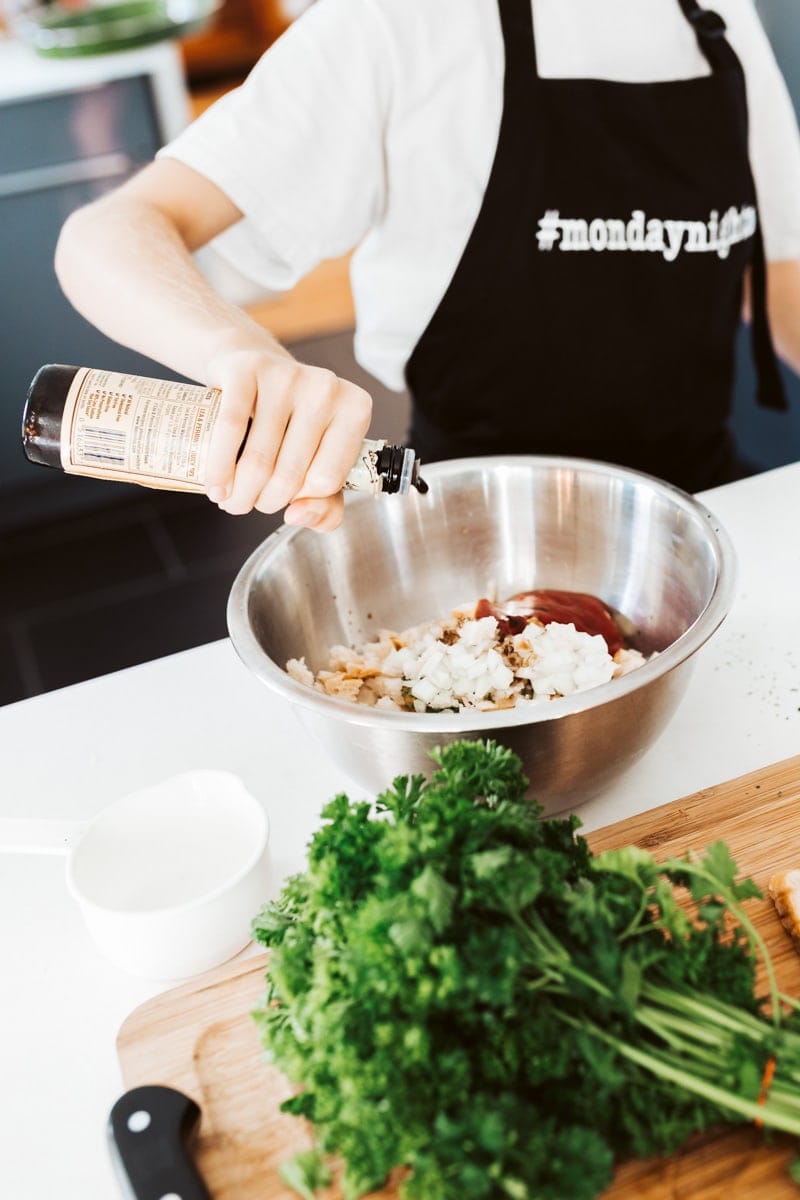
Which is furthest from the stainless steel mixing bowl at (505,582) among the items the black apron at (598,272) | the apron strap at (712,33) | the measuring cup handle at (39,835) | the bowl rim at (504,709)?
the apron strap at (712,33)

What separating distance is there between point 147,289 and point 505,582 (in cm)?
51

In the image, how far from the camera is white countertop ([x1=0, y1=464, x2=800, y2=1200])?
2.66 feet

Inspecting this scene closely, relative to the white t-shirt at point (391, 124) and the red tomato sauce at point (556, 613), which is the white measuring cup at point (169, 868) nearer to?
the red tomato sauce at point (556, 613)

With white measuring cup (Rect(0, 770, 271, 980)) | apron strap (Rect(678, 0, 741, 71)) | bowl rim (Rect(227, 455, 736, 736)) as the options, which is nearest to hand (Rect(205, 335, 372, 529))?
bowl rim (Rect(227, 455, 736, 736))

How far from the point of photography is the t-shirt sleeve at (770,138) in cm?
158

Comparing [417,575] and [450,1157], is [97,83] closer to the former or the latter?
[417,575]

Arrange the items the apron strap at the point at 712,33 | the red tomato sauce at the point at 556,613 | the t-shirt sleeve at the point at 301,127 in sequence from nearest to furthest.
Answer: the red tomato sauce at the point at 556,613
the t-shirt sleeve at the point at 301,127
the apron strap at the point at 712,33

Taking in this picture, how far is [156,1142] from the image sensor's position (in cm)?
71

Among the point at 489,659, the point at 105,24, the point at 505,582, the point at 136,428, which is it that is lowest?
the point at 505,582

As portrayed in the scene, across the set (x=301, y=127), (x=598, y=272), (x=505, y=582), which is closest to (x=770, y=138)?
(x=598, y=272)

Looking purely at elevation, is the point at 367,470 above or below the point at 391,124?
below

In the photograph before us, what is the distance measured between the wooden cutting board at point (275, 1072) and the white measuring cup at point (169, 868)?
0.12 feet

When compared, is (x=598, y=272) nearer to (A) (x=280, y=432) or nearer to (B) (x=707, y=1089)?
(A) (x=280, y=432)

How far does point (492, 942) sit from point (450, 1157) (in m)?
0.11
